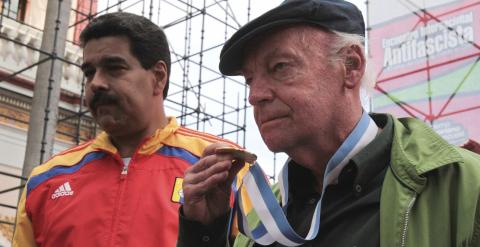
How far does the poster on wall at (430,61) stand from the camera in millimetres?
7551

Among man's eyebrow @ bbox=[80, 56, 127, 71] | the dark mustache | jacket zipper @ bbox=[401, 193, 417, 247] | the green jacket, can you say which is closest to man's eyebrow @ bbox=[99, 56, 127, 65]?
man's eyebrow @ bbox=[80, 56, 127, 71]

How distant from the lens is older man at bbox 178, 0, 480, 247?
1187 mm

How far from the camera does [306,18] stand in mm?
1407

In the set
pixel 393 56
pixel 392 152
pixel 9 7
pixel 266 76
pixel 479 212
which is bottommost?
pixel 479 212

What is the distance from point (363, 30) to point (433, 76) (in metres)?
6.86

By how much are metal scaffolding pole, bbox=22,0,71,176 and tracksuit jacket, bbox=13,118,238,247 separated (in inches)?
140

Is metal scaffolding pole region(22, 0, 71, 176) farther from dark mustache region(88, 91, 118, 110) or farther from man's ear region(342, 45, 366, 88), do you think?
man's ear region(342, 45, 366, 88)

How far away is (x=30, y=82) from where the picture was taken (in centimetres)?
956

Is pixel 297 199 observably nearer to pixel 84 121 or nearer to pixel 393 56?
pixel 393 56

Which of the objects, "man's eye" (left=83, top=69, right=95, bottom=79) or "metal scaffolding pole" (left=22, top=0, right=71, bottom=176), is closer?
"man's eye" (left=83, top=69, right=95, bottom=79)

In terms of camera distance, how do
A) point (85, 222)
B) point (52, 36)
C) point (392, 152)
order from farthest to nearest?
point (52, 36), point (85, 222), point (392, 152)

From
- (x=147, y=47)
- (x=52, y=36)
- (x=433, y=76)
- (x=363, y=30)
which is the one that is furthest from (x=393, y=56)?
(x=363, y=30)

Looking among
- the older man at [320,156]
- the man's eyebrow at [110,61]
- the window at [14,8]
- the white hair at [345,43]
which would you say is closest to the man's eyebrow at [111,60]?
the man's eyebrow at [110,61]

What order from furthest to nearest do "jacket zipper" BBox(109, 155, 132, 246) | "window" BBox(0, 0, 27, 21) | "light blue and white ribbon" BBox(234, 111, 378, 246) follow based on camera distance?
"window" BBox(0, 0, 27, 21) < "jacket zipper" BBox(109, 155, 132, 246) < "light blue and white ribbon" BBox(234, 111, 378, 246)
